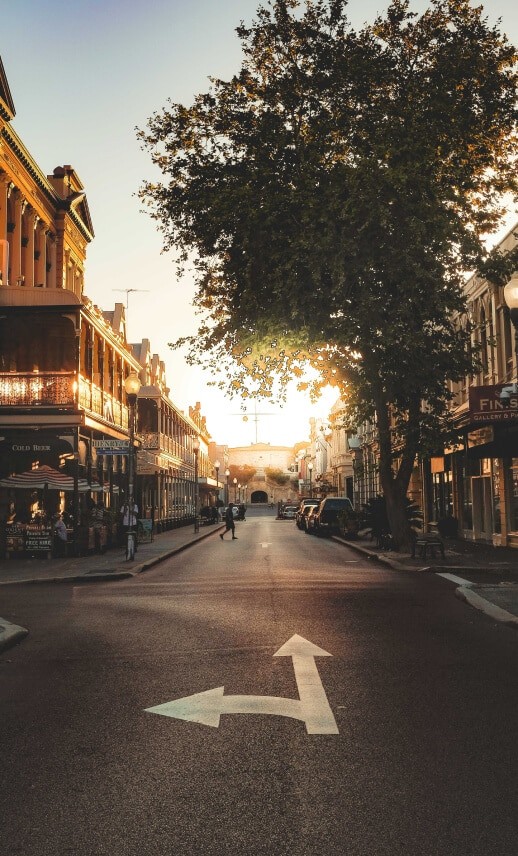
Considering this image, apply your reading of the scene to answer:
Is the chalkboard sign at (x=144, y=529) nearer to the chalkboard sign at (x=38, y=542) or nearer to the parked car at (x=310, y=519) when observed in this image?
the chalkboard sign at (x=38, y=542)

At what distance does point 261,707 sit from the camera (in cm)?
645

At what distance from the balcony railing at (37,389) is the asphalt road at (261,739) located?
15.1 meters

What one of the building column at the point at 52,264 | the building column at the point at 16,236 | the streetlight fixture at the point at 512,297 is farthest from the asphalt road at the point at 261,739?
the building column at the point at 52,264

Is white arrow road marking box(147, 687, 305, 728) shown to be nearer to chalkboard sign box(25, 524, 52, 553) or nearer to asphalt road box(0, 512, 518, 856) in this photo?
asphalt road box(0, 512, 518, 856)

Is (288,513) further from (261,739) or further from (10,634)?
(261,739)

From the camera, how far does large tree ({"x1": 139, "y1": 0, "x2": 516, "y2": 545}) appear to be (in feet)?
67.2

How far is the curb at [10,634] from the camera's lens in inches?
371

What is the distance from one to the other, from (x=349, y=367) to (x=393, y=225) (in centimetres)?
437

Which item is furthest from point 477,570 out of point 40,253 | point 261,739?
point 40,253

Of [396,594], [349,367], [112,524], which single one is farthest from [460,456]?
[396,594]

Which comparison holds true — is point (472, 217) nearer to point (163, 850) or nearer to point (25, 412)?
point (25, 412)

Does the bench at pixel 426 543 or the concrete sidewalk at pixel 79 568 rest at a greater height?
the bench at pixel 426 543

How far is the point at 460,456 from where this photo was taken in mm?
32719

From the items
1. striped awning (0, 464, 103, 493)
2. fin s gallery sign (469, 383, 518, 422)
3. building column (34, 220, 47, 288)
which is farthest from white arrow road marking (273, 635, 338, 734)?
building column (34, 220, 47, 288)
